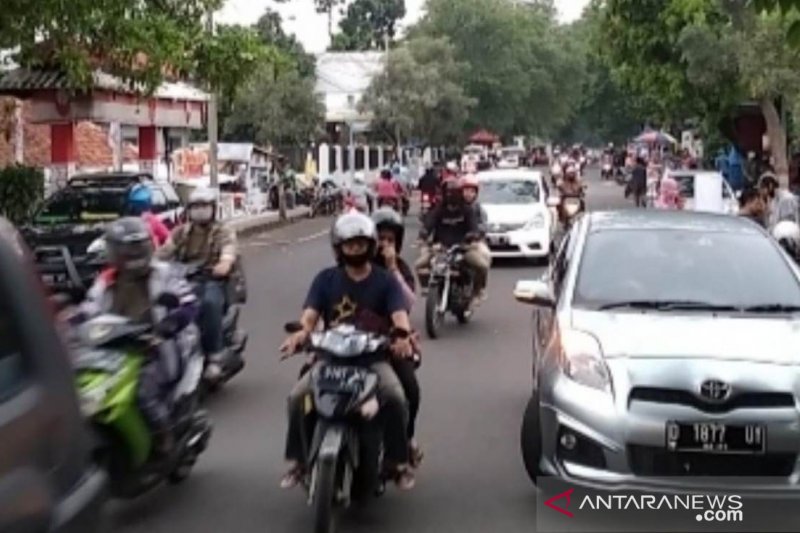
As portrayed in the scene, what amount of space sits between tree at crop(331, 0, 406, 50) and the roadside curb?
79914 millimetres

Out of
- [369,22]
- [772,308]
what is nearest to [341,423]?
[772,308]

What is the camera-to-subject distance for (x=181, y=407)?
7.69m

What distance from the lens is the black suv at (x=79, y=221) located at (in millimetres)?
15219

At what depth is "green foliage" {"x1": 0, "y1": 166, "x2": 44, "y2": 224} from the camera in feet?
75.6

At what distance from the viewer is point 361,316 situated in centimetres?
742

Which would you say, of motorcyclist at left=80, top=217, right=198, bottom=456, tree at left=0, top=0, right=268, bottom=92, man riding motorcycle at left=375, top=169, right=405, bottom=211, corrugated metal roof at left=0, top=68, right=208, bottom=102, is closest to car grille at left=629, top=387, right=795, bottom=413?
motorcyclist at left=80, top=217, right=198, bottom=456

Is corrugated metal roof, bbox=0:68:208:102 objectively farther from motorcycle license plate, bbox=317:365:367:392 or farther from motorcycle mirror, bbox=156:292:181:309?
motorcycle license plate, bbox=317:365:367:392

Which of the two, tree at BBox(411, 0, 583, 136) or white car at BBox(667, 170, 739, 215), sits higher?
tree at BBox(411, 0, 583, 136)

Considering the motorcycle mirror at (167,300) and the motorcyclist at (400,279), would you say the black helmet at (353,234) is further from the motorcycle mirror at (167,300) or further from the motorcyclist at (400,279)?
the motorcycle mirror at (167,300)

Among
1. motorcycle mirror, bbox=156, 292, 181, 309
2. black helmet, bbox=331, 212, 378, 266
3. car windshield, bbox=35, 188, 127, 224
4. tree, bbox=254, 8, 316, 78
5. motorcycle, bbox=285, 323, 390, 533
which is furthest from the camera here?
tree, bbox=254, 8, 316, 78

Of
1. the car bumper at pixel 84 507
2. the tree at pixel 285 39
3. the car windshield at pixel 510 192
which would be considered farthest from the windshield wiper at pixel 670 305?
the tree at pixel 285 39

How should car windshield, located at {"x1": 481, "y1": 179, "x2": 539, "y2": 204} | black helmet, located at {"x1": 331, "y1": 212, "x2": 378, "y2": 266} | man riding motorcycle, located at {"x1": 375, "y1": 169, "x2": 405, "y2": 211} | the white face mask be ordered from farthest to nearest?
man riding motorcycle, located at {"x1": 375, "y1": 169, "x2": 405, "y2": 211} < car windshield, located at {"x1": 481, "y1": 179, "x2": 539, "y2": 204} < the white face mask < black helmet, located at {"x1": 331, "y1": 212, "x2": 378, "y2": 266}

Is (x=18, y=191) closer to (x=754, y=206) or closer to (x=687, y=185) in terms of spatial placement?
(x=754, y=206)

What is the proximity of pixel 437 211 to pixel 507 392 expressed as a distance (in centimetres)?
423
